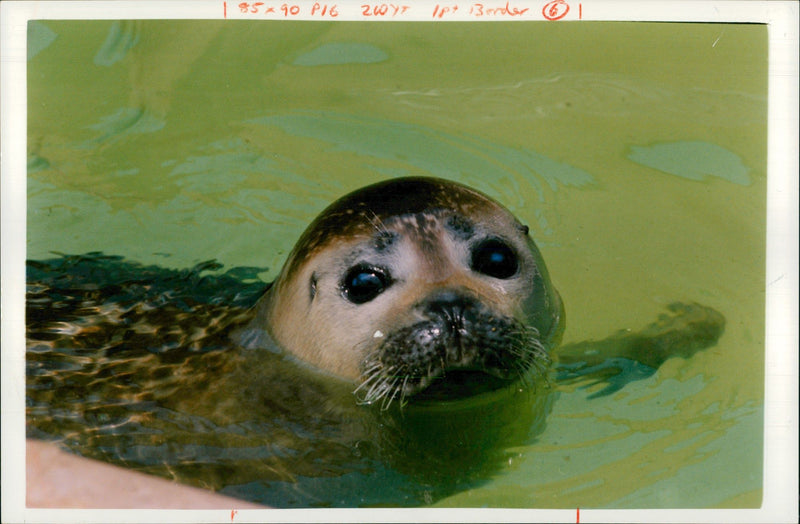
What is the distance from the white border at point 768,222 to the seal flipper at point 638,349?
0.34 m

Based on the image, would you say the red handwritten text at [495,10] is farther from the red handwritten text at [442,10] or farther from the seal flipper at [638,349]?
the seal flipper at [638,349]

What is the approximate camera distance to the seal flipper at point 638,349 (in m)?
5.04

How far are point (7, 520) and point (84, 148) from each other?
8.23ft

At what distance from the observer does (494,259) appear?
4.73m

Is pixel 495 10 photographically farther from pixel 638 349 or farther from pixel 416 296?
pixel 638 349

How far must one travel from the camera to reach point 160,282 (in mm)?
5699

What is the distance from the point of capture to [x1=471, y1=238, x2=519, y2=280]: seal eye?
4707 millimetres

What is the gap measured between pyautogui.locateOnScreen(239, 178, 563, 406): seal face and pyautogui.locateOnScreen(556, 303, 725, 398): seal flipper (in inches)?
6.1

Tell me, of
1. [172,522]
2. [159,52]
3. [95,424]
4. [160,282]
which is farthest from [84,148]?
[172,522]

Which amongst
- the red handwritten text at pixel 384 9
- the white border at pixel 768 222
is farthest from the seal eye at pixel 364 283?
the red handwritten text at pixel 384 9

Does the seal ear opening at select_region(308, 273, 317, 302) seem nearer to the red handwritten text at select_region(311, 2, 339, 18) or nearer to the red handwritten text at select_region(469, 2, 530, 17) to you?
the red handwritten text at select_region(311, 2, 339, 18)

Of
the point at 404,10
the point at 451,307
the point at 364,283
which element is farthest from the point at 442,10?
the point at 451,307

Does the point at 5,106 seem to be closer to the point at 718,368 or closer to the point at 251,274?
the point at 251,274

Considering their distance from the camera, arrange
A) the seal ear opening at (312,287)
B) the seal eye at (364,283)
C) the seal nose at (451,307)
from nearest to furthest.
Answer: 1. the seal nose at (451,307)
2. the seal eye at (364,283)
3. the seal ear opening at (312,287)
